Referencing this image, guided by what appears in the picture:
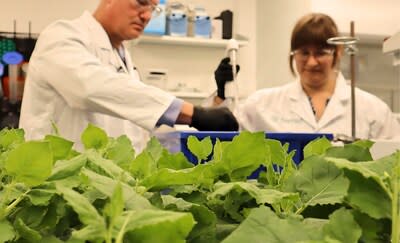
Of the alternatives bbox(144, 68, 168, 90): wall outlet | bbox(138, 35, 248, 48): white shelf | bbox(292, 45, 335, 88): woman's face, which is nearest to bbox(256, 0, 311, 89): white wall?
bbox(138, 35, 248, 48): white shelf

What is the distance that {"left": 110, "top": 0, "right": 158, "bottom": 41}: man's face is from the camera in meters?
1.77

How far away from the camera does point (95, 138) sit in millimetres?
466

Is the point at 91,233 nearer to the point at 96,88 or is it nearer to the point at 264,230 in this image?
the point at 264,230

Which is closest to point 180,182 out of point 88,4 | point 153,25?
point 153,25

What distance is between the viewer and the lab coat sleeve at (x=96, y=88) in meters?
1.50

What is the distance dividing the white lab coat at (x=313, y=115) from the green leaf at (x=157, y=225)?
2081 millimetres

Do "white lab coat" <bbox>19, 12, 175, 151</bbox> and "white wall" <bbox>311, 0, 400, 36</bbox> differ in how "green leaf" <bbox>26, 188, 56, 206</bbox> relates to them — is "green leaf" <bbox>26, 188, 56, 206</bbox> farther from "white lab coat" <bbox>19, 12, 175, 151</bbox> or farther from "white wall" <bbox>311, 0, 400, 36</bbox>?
"white wall" <bbox>311, 0, 400, 36</bbox>

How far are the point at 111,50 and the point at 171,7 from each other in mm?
1533

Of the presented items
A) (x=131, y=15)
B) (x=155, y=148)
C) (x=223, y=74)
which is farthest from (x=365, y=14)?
(x=155, y=148)

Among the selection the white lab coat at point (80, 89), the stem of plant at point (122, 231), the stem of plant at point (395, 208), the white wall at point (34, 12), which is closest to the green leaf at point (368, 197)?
the stem of plant at point (395, 208)

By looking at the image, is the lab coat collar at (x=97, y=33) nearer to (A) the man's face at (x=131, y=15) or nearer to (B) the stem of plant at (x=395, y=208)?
(A) the man's face at (x=131, y=15)

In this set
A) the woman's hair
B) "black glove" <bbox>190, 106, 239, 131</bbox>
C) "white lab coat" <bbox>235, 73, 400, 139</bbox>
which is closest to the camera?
"black glove" <bbox>190, 106, 239, 131</bbox>

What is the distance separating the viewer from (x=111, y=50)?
1885mm

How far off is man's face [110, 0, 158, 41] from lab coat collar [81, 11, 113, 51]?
55 millimetres
